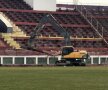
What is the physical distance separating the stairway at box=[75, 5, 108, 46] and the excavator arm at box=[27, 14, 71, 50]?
849 centimetres

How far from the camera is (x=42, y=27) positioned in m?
90.5

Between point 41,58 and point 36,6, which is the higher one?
point 36,6

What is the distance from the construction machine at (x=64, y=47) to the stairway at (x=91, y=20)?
353 inches

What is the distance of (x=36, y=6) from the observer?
325ft

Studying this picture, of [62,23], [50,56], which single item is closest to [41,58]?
[50,56]

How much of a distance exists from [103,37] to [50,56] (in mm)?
16618

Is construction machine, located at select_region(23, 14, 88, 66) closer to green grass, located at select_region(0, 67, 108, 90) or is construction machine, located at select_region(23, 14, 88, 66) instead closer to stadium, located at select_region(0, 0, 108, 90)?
stadium, located at select_region(0, 0, 108, 90)

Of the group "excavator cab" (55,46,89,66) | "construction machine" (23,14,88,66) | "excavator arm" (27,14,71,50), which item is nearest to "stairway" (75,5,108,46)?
"excavator arm" (27,14,71,50)

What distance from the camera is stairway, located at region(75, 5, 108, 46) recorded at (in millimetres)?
97500

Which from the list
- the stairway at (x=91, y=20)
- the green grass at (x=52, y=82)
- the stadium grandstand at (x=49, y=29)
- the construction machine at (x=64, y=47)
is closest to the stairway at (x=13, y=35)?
the stadium grandstand at (x=49, y=29)

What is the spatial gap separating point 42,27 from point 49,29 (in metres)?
3.84

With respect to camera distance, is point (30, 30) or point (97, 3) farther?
point (97, 3)

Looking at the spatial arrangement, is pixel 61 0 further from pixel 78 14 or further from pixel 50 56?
pixel 50 56

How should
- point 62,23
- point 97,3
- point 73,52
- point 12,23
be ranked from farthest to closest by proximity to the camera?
point 97,3 < point 62,23 < point 12,23 < point 73,52
